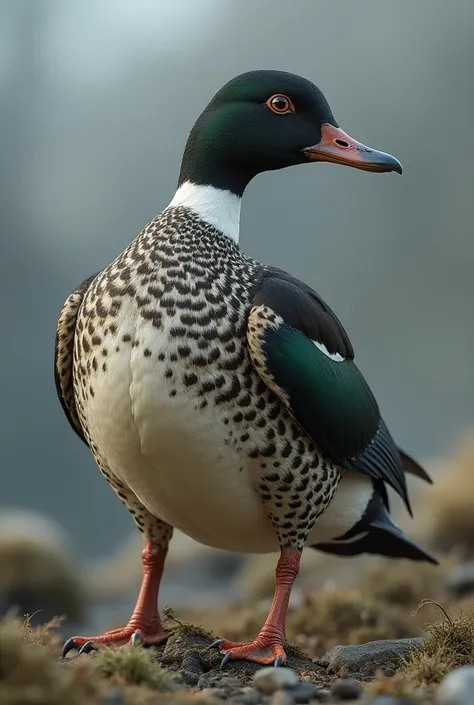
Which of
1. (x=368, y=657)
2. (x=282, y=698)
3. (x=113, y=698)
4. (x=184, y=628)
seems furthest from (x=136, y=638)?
(x=113, y=698)

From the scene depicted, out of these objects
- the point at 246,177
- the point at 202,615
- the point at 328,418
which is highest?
the point at 246,177

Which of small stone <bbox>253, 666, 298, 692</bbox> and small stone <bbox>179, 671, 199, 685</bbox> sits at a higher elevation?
small stone <bbox>253, 666, 298, 692</bbox>

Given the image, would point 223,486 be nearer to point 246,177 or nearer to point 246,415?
point 246,415

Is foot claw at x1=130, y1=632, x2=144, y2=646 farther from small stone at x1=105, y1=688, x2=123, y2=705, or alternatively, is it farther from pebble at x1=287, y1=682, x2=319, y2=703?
small stone at x1=105, y1=688, x2=123, y2=705

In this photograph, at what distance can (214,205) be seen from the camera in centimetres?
517

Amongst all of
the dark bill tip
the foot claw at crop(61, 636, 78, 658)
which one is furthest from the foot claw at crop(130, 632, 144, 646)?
the dark bill tip

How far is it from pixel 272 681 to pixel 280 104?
282 centimetres

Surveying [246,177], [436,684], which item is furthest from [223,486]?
[246,177]

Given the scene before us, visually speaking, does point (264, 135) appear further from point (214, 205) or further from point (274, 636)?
point (274, 636)

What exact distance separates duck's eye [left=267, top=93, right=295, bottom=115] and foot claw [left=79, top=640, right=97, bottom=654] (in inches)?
108

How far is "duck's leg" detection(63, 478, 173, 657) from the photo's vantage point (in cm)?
516

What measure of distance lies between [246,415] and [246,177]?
141 centimetres

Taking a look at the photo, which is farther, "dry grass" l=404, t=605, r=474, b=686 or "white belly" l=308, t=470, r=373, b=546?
"white belly" l=308, t=470, r=373, b=546

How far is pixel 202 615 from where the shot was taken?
9.62 m
